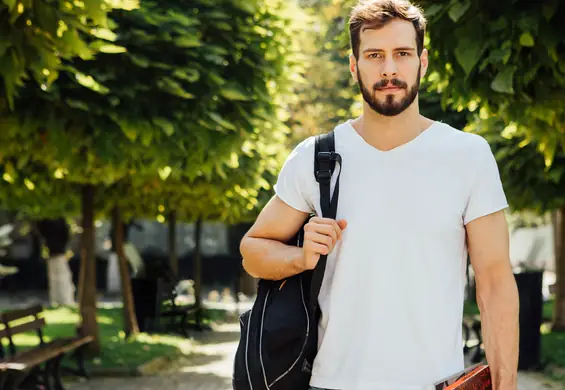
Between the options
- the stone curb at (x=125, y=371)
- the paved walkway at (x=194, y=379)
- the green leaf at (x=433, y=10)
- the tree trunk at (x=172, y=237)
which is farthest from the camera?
the tree trunk at (x=172, y=237)

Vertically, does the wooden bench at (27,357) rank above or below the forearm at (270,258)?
below

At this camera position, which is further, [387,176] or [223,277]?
[223,277]

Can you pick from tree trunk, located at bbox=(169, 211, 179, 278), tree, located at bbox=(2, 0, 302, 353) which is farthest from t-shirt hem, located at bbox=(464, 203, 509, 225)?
tree trunk, located at bbox=(169, 211, 179, 278)

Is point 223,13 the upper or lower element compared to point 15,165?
upper

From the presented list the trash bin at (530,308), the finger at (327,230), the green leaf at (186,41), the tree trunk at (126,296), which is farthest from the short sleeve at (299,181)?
the tree trunk at (126,296)

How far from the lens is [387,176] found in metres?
3.11

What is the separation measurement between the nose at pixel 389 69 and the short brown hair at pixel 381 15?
0.12 metres

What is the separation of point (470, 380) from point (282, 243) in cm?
72

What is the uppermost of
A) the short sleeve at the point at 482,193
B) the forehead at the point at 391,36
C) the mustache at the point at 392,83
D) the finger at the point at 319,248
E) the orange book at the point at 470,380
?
the forehead at the point at 391,36

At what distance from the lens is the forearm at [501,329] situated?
3043 millimetres

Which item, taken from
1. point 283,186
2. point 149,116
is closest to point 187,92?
point 149,116

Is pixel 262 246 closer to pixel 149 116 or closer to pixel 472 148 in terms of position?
pixel 472 148

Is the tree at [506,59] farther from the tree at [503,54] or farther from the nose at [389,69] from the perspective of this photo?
the nose at [389,69]

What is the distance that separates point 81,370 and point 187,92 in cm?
439
